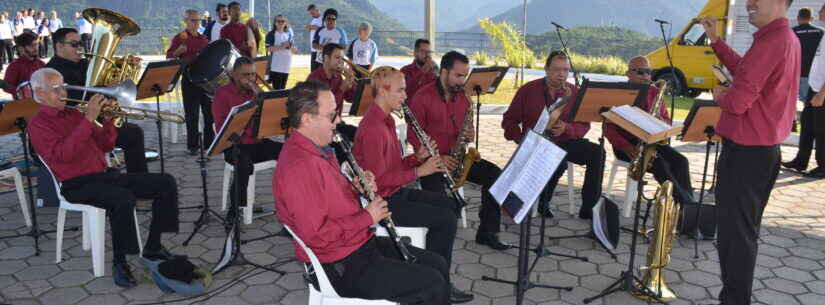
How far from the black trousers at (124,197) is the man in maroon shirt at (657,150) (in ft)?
12.2

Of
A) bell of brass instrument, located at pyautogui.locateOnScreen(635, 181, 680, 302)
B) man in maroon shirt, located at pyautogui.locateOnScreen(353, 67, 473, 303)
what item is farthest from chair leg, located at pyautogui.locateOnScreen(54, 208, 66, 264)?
bell of brass instrument, located at pyautogui.locateOnScreen(635, 181, 680, 302)

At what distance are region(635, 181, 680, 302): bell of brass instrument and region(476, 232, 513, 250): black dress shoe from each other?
1.22 meters

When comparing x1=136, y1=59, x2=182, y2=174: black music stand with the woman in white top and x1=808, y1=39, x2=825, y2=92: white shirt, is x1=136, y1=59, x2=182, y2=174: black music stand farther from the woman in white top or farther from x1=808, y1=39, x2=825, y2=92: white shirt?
x1=808, y1=39, x2=825, y2=92: white shirt

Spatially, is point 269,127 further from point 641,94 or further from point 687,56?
point 687,56

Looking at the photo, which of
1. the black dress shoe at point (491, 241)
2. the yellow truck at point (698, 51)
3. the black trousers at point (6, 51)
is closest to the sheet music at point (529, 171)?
the black dress shoe at point (491, 241)

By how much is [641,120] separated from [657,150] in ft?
6.70

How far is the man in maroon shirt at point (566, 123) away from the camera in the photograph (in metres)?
5.93

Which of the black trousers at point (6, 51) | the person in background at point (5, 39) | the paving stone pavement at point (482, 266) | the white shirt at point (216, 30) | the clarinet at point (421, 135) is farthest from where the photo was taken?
the person in background at point (5, 39)

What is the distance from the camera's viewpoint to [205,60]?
6480 millimetres

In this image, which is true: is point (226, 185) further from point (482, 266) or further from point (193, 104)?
point (193, 104)

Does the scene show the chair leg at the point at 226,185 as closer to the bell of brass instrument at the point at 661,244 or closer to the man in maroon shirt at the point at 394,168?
the man in maroon shirt at the point at 394,168

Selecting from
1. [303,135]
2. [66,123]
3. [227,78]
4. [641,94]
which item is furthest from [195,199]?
[641,94]

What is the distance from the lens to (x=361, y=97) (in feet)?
21.3

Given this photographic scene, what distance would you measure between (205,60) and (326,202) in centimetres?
408
